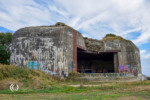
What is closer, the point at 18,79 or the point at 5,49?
the point at 18,79

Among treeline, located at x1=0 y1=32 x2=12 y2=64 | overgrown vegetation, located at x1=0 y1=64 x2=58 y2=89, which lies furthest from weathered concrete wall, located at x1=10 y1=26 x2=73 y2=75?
treeline, located at x1=0 y1=32 x2=12 y2=64

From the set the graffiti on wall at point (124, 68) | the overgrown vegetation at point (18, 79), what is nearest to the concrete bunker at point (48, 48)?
the graffiti on wall at point (124, 68)

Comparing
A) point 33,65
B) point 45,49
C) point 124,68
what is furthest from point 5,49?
point 124,68

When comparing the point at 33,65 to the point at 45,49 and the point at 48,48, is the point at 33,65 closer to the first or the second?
the point at 45,49

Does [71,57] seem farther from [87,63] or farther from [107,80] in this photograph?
[87,63]

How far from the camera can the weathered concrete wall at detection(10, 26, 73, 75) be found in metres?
18.2

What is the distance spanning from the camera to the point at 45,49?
18.6 metres

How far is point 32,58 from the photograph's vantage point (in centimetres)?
1884

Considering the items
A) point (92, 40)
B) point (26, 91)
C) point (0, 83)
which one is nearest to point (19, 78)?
point (0, 83)

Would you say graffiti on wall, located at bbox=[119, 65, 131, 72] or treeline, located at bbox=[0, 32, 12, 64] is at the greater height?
treeline, located at bbox=[0, 32, 12, 64]

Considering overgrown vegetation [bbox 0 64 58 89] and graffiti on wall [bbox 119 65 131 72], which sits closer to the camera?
overgrown vegetation [bbox 0 64 58 89]

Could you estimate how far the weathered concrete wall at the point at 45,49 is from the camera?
18.2 metres

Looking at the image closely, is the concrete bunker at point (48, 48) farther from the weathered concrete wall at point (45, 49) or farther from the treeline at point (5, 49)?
the treeline at point (5, 49)

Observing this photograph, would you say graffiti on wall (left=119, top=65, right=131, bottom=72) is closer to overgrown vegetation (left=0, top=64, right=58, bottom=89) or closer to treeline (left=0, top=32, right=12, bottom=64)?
overgrown vegetation (left=0, top=64, right=58, bottom=89)
